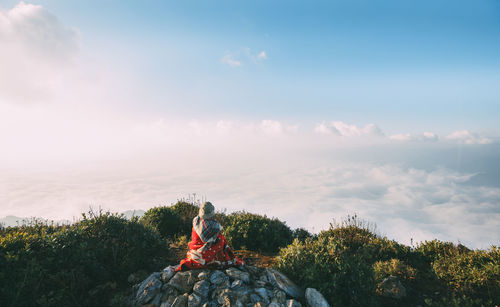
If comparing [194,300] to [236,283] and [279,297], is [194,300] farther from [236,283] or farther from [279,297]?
[279,297]

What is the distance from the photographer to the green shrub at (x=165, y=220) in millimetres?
11938

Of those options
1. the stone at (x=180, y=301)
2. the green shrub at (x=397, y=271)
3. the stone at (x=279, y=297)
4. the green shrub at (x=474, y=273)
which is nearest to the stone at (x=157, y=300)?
the stone at (x=180, y=301)

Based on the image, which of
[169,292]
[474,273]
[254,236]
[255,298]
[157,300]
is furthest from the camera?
[254,236]

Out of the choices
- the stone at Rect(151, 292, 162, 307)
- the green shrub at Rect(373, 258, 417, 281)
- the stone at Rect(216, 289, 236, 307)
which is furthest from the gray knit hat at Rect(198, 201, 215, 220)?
the green shrub at Rect(373, 258, 417, 281)

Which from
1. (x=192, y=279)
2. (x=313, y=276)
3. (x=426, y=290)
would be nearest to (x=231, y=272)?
(x=192, y=279)

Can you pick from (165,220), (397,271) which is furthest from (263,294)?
(165,220)

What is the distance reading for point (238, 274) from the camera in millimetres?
5945

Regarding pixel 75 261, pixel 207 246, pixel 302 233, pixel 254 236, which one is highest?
pixel 207 246

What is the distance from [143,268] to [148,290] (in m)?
1.86

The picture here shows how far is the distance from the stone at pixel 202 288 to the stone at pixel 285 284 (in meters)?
1.53

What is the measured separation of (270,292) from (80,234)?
5.77 m

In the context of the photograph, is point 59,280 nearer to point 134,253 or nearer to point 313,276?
point 134,253

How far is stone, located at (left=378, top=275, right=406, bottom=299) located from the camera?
6.94 metres

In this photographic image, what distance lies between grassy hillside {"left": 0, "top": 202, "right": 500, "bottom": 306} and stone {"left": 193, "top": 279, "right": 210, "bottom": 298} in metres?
1.91
